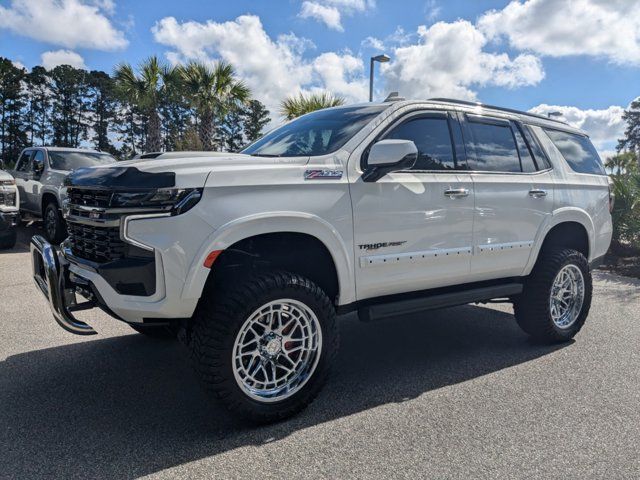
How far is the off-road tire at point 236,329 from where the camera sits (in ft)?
9.26

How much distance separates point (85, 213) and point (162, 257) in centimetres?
71

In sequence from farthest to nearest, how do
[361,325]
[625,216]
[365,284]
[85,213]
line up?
[625,216]
[361,325]
[365,284]
[85,213]

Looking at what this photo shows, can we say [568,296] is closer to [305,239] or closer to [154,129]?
[305,239]

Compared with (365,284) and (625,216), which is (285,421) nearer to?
(365,284)

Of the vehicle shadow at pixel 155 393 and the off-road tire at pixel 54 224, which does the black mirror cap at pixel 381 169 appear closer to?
the vehicle shadow at pixel 155 393

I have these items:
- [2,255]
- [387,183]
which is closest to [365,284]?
[387,183]

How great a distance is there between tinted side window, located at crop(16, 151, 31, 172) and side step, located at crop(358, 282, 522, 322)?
32.5ft

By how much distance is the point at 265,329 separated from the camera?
3.07m

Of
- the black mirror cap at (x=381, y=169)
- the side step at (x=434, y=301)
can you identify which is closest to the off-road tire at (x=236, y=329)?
the side step at (x=434, y=301)

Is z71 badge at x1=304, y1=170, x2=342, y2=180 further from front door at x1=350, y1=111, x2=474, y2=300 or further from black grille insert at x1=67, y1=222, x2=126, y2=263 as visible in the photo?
black grille insert at x1=67, y1=222, x2=126, y2=263

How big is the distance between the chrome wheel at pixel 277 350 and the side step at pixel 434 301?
0.49m

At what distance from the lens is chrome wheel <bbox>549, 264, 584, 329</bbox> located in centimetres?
471

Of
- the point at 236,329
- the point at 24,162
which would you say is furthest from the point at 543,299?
the point at 24,162

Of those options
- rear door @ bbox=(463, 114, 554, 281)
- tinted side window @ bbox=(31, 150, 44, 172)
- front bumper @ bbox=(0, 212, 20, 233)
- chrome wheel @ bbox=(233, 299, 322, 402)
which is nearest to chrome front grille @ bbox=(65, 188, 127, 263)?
chrome wheel @ bbox=(233, 299, 322, 402)
